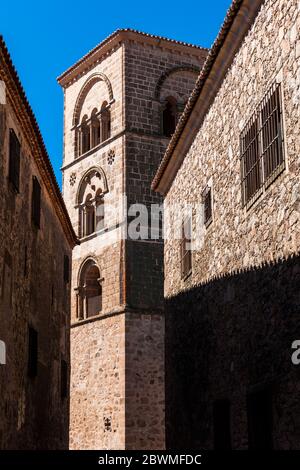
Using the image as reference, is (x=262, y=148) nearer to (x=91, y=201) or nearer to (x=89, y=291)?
(x=89, y=291)

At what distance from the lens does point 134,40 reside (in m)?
26.7

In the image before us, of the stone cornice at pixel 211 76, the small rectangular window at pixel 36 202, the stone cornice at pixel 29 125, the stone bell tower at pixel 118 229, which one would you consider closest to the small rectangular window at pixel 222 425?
the small rectangular window at pixel 36 202

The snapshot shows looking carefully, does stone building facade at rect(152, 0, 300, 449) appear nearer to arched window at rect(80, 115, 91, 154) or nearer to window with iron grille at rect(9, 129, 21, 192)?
window with iron grille at rect(9, 129, 21, 192)

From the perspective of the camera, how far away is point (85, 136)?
2880cm

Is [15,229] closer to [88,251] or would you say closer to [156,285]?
[156,285]

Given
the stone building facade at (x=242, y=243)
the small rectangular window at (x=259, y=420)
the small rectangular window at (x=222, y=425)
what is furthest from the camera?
the small rectangular window at (x=222, y=425)

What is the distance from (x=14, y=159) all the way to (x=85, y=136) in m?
16.9

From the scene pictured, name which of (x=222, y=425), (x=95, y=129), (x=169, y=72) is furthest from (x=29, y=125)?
(x=95, y=129)

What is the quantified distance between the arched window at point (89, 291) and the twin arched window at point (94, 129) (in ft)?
15.6

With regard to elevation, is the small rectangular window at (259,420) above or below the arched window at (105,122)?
below

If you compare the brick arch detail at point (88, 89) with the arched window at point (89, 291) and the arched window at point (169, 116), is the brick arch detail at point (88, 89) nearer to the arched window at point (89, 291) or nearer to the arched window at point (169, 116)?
the arched window at point (169, 116)

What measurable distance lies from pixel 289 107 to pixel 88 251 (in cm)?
1808

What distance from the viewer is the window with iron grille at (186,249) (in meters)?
14.4

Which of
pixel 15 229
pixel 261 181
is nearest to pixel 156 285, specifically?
pixel 15 229
